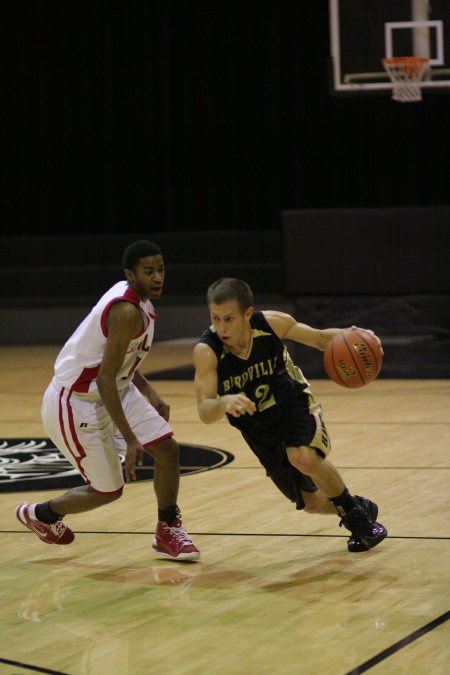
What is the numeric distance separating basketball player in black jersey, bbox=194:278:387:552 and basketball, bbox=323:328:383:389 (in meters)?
0.12

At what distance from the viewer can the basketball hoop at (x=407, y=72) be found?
10.9m

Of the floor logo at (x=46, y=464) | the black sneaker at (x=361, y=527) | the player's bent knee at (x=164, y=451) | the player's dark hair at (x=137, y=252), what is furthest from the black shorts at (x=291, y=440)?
the floor logo at (x=46, y=464)

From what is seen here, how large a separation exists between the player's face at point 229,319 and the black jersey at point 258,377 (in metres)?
0.11

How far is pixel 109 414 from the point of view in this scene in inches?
180

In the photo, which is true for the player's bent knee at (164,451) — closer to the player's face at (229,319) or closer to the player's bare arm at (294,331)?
the player's face at (229,319)

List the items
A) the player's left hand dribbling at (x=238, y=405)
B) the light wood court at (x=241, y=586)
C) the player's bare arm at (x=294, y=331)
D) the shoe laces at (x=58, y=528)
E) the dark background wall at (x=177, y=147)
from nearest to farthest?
the light wood court at (x=241, y=586), the player's left hand dribbling at (x=238, y=405), the player's bare arm at (x=294, y=331), the shoe laces at (x=58, y=528), the dark background wall at (x=177, y=147)

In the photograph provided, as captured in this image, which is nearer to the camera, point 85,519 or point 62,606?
point 62,606

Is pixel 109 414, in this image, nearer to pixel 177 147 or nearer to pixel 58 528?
pixel 58 528

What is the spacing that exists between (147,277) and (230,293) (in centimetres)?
33

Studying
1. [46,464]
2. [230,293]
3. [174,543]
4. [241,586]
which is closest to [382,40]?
[46,464]

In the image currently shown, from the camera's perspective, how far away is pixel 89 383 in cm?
474

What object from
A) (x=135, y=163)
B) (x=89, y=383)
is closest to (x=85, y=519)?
(x=89, y=383)

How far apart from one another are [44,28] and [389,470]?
40.8 ft

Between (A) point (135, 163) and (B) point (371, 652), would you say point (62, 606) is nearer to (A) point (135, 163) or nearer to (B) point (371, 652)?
(B) point (371, 652)
